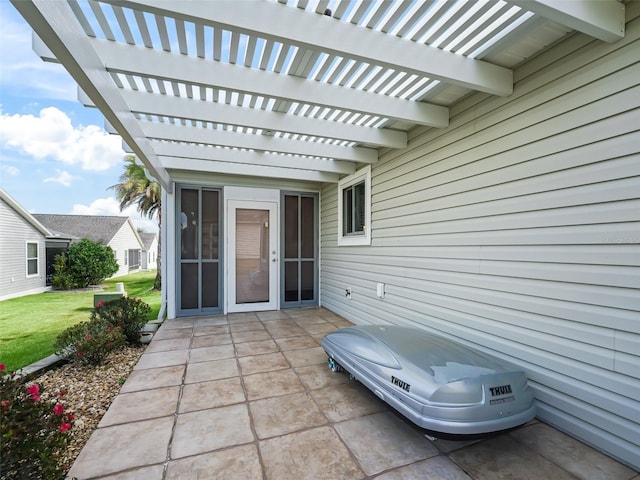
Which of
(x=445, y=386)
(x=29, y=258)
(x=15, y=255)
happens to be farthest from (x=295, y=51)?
(x=29, y=258)

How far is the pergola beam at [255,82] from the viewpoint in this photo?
2096 mm

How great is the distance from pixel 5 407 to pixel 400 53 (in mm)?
2949

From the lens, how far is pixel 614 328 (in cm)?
173

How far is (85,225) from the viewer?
17.9 metres

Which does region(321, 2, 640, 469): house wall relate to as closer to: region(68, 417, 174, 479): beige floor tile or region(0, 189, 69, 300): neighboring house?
region(68, 417, 174, 479): beige floor tile

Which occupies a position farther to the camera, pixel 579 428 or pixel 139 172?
pixel 139 172

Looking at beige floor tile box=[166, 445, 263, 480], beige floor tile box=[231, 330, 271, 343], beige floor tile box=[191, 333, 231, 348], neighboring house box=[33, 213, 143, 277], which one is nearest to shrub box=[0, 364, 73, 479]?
beige floor tile box=[166, 445, 263, 480]

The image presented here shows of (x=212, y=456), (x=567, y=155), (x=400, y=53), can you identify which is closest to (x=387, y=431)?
(x=212, y=456)

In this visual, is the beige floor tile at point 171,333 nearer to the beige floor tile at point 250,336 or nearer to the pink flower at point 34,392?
the beige floor tile at point 250,336

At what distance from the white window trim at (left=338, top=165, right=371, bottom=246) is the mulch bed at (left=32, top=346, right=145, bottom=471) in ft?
11.2

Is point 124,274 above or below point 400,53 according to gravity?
below

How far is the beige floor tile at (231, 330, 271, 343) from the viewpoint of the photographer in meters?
4.04

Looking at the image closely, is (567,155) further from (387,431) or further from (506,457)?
(387,431)

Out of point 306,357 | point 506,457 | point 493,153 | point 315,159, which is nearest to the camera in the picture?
point 506,457
